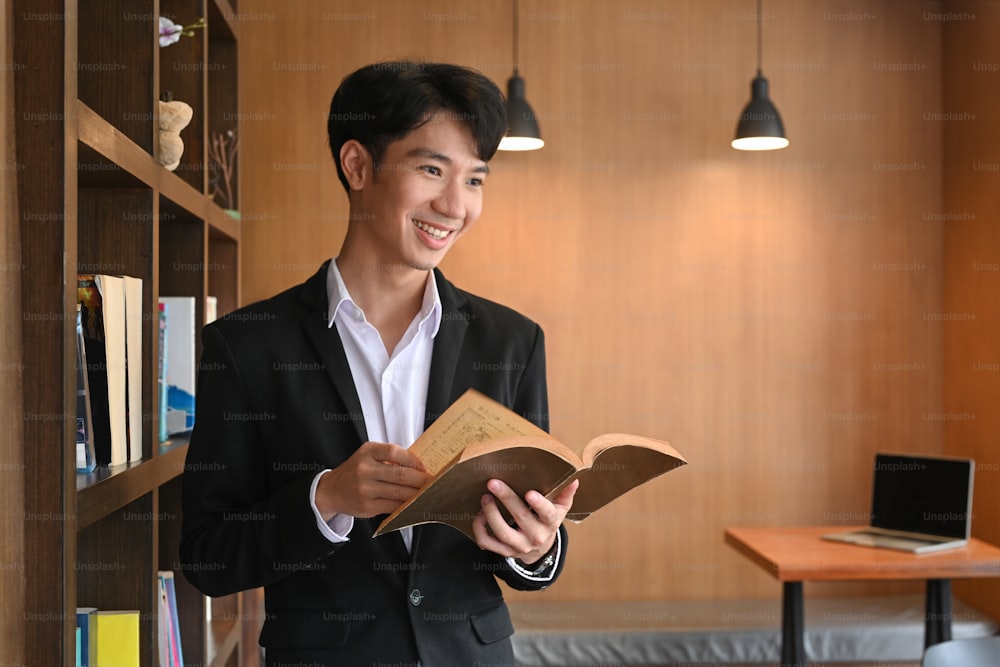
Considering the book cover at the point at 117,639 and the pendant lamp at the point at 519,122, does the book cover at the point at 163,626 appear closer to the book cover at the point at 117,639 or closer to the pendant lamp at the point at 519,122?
the book cover at the point at 117,639

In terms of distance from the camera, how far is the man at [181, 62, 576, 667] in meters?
1.46

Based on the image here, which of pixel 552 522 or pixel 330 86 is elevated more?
pixel 330 86

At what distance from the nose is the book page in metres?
0.42

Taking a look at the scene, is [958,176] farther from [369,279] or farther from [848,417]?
[369,279]

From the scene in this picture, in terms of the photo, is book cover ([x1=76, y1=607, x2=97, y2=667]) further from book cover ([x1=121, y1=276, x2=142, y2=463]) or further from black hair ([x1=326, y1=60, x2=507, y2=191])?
black hair ([x1=326, y1=60, x2=507, y2=191])

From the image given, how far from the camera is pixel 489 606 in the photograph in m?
1.55

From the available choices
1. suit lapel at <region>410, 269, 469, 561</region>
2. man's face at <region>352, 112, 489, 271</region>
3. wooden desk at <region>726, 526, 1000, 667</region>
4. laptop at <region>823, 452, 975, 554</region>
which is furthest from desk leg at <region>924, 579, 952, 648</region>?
man's face at <region>352, 112, 489, 271</region>

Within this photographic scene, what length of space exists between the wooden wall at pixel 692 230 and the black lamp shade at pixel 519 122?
0.47 m

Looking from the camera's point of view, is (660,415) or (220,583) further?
(660,415)

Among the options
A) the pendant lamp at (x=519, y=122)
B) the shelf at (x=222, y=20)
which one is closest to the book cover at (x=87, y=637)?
the shelf at (x=222, y=20)

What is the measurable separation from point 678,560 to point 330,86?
2.60 metres

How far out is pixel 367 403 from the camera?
60.7 inches

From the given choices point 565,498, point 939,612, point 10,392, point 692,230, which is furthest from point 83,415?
point 692,230

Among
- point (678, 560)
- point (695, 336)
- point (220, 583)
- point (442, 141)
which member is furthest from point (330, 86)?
point (220, 583)
